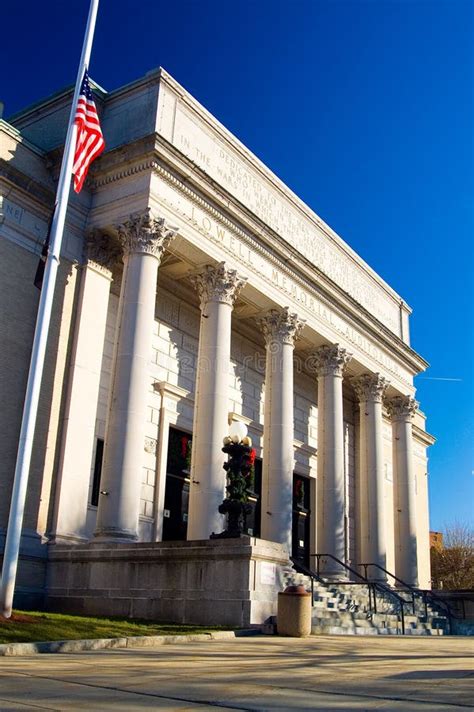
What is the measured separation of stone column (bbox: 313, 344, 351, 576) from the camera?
29.5 meters

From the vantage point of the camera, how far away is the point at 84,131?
59.4ft

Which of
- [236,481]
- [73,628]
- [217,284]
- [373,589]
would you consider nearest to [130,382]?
[236,481]

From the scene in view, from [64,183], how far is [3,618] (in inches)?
365

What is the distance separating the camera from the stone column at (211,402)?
74.3 ft

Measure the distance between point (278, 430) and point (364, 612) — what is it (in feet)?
24.2

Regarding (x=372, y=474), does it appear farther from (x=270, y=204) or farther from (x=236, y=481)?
(x=236, y=481)

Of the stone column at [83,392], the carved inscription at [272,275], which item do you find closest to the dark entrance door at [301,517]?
the carved inscription at [272,275]

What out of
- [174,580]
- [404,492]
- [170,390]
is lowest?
[174,580]

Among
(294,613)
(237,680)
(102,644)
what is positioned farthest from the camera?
(294,613)

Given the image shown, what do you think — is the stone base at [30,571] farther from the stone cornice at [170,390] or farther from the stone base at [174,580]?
the stone cornice at [170,390]

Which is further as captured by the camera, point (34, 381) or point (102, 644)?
point (34, 381)

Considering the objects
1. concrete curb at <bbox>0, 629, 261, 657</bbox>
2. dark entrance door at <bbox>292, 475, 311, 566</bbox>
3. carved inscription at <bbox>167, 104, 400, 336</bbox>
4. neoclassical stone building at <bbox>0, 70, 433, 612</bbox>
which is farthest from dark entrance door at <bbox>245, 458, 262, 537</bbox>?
concrete curb at <bbox>0, 629, 261, 657</bbox>

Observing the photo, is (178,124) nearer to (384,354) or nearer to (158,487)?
(158,487)

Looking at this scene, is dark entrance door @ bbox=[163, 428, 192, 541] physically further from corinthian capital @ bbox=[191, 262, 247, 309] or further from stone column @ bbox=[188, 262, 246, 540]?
corinthian capital @ bbox=[191, 262, 247, 309]
